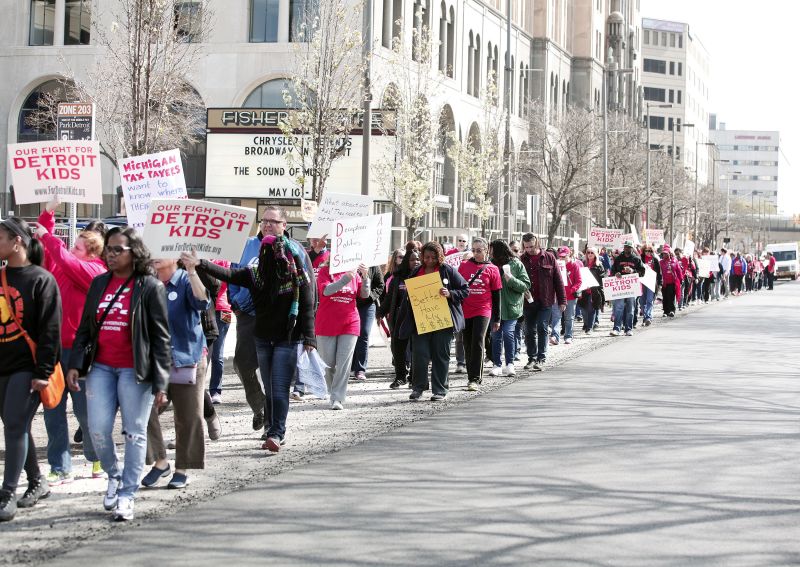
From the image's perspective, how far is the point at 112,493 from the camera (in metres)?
7.91

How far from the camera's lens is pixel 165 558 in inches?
261

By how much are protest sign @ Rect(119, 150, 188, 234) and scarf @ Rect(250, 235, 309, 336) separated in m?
2.23

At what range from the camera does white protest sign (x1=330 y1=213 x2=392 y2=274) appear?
516 inches

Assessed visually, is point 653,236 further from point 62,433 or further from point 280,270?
point 62,433

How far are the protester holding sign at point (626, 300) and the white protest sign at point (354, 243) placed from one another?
560 inches

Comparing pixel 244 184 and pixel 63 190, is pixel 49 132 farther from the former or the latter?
pixel 63 190

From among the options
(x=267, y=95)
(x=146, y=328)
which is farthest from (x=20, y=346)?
(x=267, y=95)

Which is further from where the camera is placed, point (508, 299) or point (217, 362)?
point (508, 299)

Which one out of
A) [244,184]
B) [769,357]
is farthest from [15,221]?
[244,184]

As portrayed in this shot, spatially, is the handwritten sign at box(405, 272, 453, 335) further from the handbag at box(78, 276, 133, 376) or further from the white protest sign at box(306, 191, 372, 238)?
the handbag at box(78, 276, 133, 376)

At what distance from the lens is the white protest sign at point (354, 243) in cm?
1309

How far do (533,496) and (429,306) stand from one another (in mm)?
5931

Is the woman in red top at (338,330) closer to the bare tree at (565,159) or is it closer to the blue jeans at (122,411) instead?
the blue jeans at (122,411)

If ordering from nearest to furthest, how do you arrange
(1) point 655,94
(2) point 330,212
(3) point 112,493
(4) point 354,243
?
1. (3) point 112,493
2. (4) point 354,243
3. (2) point 330,212
4. (1) point 655,94
